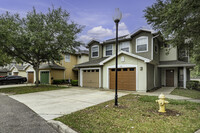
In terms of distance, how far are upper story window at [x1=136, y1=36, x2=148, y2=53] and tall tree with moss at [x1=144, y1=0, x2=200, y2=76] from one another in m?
3.87

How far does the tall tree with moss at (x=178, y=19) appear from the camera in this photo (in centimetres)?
613

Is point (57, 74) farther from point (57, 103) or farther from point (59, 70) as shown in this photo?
point (57, 103)

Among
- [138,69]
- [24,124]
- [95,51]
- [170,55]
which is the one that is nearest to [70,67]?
[95,51]

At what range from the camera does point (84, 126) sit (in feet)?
13.1

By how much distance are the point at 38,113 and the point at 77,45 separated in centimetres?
1221

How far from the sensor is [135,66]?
1184 cm

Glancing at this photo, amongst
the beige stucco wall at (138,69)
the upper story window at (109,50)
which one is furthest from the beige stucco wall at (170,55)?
the upper story window at (109,50)

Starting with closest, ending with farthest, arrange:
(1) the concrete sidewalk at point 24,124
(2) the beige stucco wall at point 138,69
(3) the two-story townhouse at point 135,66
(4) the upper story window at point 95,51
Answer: (1) the concrete sidewalk at point 24,124
(2) the beige stucco wall at point 138,69
(3) the two-story townhouse at point 135,66
(4) the upper story window at point 95,51

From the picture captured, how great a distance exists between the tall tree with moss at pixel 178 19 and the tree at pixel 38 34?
8968 millimetres

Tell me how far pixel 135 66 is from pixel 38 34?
10160 mm

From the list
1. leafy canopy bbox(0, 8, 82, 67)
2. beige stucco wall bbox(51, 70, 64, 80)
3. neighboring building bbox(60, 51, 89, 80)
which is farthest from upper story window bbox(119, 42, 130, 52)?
beige stucco wall bbox(51, 70, 64, 80)

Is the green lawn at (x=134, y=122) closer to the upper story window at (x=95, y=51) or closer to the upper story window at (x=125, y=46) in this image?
the upper story window at (x=125, y=46)

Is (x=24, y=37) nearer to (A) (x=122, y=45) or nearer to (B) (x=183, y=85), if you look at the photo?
(A) (x=122, y=45)

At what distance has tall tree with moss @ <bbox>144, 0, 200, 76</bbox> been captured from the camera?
241 inches
